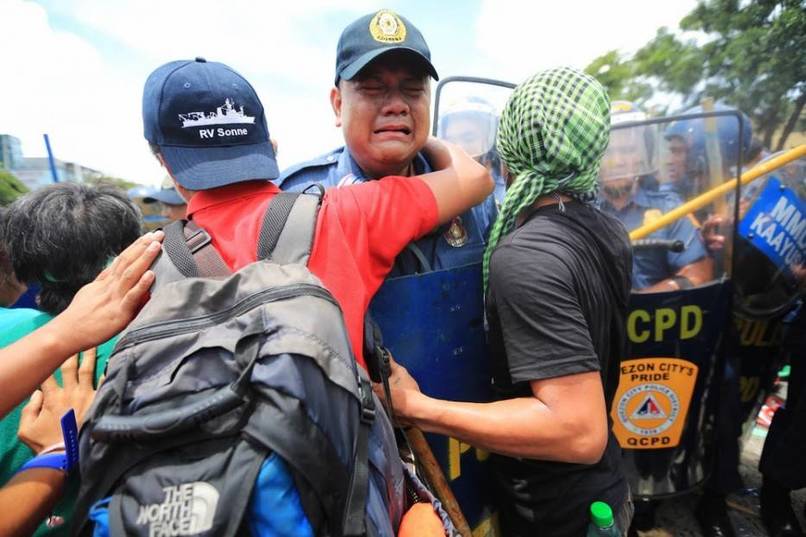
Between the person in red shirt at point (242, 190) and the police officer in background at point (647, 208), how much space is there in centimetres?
141

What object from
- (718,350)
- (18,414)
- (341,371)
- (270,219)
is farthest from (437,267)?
(718,350)

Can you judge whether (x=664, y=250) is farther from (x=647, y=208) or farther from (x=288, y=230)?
(x=288, y=230)

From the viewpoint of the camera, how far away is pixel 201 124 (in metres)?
1.08

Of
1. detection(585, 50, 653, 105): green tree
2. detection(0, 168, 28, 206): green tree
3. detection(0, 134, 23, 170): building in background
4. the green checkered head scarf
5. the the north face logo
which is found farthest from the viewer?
detection(585, 50, 653, 105): green tree

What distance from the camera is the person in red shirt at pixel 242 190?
3.45ft

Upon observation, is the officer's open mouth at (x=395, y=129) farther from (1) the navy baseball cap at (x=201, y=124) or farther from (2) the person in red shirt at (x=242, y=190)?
(1) the navy baseball cap at (x=201, y=124)

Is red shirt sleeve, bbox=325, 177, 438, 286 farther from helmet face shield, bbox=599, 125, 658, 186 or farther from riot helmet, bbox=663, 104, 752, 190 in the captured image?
riot helmet, bbox=663, 104, 752, 190

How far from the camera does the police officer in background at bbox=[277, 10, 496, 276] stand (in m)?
1.36

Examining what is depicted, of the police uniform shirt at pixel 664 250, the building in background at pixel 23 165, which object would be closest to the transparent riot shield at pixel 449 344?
the police uniform shirt at pixel 664 250

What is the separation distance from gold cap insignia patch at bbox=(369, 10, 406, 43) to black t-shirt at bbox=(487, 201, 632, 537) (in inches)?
27.2

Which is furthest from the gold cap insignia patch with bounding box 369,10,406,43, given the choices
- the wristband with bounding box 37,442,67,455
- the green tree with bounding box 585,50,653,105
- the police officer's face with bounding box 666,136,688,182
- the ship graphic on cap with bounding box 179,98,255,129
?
the green tree with bounding box 585,50,653,105

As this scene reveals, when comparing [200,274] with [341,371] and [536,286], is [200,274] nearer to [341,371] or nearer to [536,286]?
[341,371]

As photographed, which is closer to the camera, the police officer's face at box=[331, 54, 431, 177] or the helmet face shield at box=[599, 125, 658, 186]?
the police officer's face at box=[331, 54, 431, 177]

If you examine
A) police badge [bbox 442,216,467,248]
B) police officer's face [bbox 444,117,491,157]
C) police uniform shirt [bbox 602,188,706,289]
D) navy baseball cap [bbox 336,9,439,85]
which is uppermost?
navy baseball cap [bbox 336,9,439,85]
